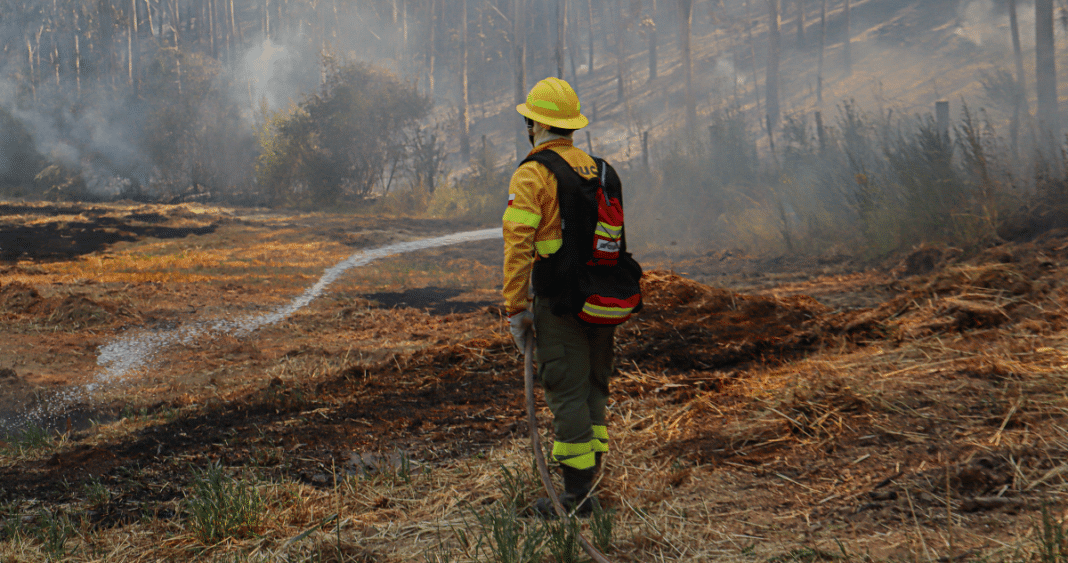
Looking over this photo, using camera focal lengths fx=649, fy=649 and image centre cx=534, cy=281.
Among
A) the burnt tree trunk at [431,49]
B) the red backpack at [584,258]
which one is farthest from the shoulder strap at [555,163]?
the burnt tree trunk at [431,49]

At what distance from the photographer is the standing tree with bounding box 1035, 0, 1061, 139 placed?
61.5 ft

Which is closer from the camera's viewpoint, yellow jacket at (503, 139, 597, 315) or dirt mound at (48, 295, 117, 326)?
yellow jacket at (503, 139, 597, 315)

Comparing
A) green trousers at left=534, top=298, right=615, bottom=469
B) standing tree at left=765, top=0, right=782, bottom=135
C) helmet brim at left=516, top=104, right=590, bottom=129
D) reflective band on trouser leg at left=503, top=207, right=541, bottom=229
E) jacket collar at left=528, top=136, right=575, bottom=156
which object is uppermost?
standing tree at left=765, top=0, right=782, bottom=135

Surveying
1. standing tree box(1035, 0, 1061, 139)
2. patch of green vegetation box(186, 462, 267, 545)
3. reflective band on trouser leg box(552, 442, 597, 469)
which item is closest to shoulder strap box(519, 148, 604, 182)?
reflective band on trouser leg box(552, 442, 597, 469)

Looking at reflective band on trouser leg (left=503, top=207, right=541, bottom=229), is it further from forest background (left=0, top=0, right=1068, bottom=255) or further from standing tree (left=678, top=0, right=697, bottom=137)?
standing tree (left=678, top=0, right=697, bottom=137)

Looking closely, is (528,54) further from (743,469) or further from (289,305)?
(743,469)

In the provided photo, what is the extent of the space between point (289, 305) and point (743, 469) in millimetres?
7429

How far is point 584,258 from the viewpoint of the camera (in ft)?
8.48

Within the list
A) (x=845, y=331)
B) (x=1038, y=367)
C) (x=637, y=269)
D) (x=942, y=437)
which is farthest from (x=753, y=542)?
(x=845, y=331)

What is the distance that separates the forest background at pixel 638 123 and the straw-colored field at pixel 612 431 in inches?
128

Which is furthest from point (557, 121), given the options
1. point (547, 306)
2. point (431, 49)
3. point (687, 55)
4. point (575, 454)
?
point (431, 49)

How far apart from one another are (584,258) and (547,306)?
0.79ft

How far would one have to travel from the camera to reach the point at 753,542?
2297 millimetres

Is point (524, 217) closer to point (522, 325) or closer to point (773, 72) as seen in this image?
point (522, 325)
